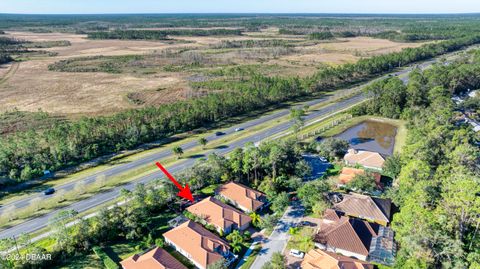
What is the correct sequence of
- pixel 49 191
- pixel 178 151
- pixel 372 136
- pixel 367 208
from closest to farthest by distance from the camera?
pixel 367 208
pixel 49 191
pixel 178 151
pixel 372 136

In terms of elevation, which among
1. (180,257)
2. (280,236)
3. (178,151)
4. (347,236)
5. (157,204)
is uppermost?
(178,151)

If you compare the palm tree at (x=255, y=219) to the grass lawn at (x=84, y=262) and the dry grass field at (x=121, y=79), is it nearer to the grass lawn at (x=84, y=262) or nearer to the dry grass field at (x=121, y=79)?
the grass lawn at (x=84, y=262)

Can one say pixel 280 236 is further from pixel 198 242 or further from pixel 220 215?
pixel 198 242

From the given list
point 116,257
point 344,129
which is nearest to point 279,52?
point 344,129

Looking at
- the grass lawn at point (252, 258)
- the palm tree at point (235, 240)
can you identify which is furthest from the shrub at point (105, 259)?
the grass lawn at point (252, 258)

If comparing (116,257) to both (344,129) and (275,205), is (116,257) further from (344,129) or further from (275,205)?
(344,129)

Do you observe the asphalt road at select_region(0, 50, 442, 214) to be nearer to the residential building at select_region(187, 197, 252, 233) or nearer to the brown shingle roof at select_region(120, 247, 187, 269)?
the residential building at select_region(187, 197, 252, 233)

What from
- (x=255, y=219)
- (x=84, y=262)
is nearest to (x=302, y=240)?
(x=255, y=219)
